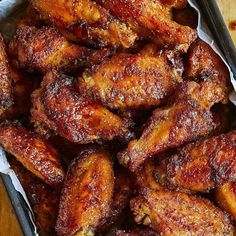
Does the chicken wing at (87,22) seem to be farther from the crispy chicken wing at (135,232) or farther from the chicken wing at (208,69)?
the crispy chicken wing at (135,232)

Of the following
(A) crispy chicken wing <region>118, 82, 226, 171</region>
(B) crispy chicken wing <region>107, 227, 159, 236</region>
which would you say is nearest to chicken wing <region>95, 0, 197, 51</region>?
(A) crispy chicken wing <region>118, 82, 226, 171</region>

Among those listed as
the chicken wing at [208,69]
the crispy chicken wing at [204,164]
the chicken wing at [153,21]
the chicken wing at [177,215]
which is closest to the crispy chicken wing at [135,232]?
the chicken wing at [177,215]

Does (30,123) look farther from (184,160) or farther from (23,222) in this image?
(184,160)

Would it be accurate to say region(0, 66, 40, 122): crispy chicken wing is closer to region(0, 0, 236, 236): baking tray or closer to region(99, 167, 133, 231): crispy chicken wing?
region(0, 0, 236, 236): baking tray

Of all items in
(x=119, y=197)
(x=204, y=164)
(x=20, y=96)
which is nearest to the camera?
(x=204, y=164)

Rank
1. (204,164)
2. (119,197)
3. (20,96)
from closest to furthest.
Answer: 1. (204,164)
2. (119,197)
3. (20,96)

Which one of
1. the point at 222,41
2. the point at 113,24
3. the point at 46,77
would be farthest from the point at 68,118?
the point at 222,41

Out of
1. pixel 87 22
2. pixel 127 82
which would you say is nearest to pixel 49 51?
pixel 87 22

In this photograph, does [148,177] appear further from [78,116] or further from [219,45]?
[219,45]
